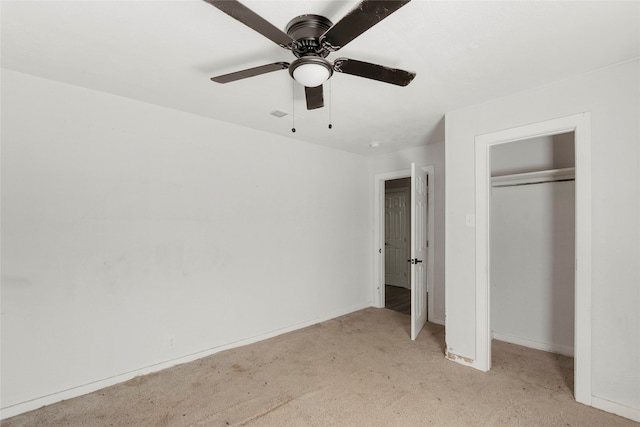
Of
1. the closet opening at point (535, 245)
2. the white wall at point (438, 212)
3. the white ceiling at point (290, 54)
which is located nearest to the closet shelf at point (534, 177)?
the closet opening at point (535, 245)

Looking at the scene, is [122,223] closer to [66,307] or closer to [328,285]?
[66,307]

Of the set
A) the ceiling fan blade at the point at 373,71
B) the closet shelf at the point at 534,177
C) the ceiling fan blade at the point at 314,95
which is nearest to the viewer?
the ceiling fan blade at the point at 373,71

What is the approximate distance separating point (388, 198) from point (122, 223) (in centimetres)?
507

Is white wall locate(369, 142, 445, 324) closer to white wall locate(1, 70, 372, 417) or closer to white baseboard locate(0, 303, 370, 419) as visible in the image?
white wall locate(1, 70, 372, 417)

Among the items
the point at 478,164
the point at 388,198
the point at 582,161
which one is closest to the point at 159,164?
the point at 478,164

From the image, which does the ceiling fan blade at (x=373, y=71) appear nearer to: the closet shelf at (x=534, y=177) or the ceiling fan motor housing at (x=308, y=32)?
the ceiling fan motor housing at (x=308, y=32)

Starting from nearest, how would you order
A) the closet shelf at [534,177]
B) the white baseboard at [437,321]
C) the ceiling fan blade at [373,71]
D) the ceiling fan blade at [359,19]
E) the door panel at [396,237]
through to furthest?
the ceiling fan blade at [359,19] → the ceiling fan blade at [373,71] → the closet shelf at [534,177] → the white baseboard at [437,321] → the door panel at [396,237]

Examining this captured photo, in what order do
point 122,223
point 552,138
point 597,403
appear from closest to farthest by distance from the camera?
point 597,403, point 122,223, point 552,138

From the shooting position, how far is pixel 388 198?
664cm

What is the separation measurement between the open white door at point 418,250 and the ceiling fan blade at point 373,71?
174 cm

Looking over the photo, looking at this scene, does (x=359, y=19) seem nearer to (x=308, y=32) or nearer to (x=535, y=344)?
(x=308, y=32)

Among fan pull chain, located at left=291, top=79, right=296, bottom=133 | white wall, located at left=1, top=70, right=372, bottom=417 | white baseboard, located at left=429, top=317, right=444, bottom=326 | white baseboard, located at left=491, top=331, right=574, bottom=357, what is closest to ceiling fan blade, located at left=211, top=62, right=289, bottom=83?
fan pull chain, located at left=291, top=79, right=296, bottom=133

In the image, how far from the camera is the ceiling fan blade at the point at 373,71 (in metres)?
1.64

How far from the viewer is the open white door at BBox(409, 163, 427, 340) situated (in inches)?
139
